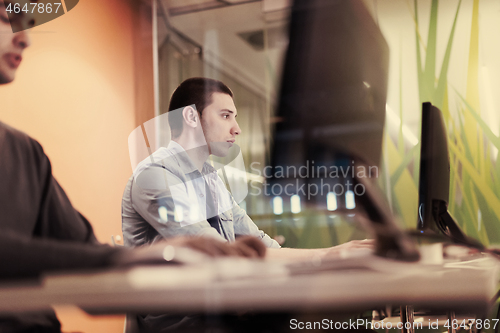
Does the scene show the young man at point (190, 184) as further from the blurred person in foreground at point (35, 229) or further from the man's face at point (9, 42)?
the man's face at point (9, 42)

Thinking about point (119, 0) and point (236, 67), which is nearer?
point (119, 0)

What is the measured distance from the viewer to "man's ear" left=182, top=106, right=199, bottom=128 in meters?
1.09

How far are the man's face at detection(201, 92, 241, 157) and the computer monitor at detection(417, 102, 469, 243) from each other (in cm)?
59

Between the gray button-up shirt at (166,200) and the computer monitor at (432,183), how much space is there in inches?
14.9

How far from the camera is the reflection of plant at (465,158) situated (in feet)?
6.15

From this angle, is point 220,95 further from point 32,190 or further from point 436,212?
point 436,212

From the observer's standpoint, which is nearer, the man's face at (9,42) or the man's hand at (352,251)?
the man's hand at (352,251)

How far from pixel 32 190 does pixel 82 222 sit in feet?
Answer: 0.41

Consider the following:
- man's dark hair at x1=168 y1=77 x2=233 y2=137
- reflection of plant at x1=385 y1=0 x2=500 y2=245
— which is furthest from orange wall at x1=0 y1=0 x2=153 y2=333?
reflection of plant at x1=385 y1=0 x2=500 y2=245

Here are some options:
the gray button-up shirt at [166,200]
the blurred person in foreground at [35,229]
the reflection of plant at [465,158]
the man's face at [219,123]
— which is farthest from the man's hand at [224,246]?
the reflection of plant at [465,158]

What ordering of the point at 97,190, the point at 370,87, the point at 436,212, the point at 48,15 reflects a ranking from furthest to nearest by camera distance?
the point at 97,190, the point at 48,15, the point at 436,212, the point at 370,87

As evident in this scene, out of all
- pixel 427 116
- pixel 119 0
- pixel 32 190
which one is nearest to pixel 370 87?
pixel 427 116

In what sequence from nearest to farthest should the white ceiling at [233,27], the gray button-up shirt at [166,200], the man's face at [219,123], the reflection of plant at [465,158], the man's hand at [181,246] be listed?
1. the man's hand at [181,246]
2. the gray button-up shirt at [166,200]
3. the man's face at [219,123]
4. the reflection of plant at [465,158]
5. the white ceiling at [233,27]

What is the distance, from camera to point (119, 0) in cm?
188
